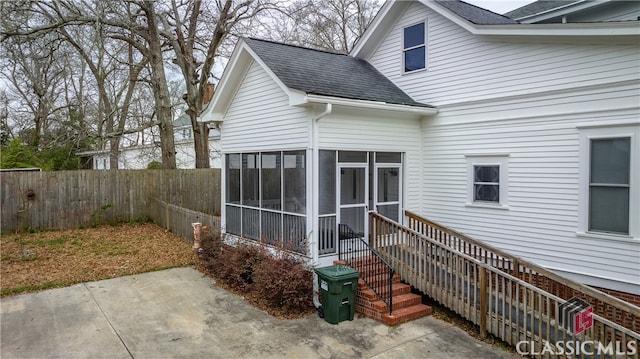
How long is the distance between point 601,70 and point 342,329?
6432 mm

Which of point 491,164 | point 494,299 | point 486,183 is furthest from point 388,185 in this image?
point 494,299

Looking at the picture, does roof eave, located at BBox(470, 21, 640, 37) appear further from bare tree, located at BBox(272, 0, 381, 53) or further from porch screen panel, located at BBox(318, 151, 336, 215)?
bare tree, located at BBox(272, 0, 381, 53)

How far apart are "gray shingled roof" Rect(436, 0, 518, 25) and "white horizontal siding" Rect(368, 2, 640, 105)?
0.37m

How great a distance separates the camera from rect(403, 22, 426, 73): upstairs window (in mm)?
9727

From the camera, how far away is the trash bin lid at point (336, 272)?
6.82m

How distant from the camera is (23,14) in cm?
1308

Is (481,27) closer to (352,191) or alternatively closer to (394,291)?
(352,191)

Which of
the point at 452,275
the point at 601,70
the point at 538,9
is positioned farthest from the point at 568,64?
the point at 538,9

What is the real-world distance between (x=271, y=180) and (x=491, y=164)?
4.98 metres

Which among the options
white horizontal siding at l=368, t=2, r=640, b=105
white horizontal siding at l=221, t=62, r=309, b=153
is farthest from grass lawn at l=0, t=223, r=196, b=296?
white horizontal siding at l=368, t=2, r=640, b=105

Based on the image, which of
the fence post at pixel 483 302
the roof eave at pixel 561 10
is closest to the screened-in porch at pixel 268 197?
the fence post at pixel 483 302

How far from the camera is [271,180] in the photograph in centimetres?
901

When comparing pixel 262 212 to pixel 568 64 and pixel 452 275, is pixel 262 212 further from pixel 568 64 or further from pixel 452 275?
pixel 568 64

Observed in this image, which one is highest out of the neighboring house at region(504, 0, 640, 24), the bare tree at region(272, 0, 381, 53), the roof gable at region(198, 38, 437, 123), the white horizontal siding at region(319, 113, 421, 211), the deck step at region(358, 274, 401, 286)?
the bare tree at region(272, 0, 381, 53)
